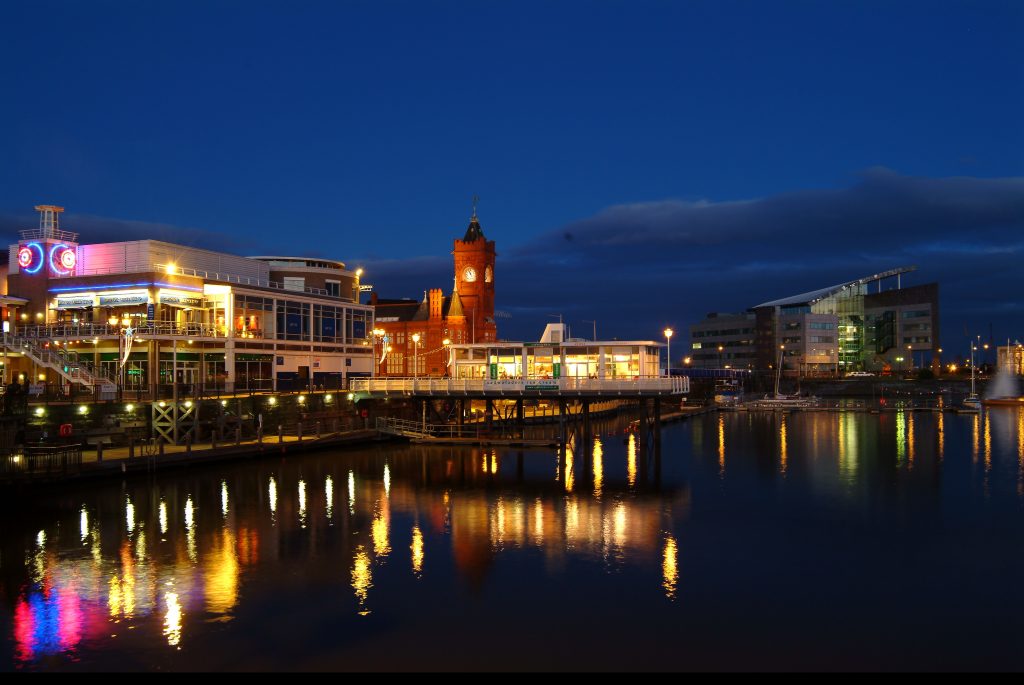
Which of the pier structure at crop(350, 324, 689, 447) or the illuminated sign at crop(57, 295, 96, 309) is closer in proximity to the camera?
the pier structure at crop(350, 324, 689, 447)

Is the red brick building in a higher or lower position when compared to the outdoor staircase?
higher

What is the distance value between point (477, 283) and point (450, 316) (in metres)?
9.16

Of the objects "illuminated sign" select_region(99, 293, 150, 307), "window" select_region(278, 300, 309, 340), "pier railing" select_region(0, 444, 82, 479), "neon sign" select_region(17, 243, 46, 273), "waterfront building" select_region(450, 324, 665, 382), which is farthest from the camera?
"window" select_region(278, 300, 309, 340)

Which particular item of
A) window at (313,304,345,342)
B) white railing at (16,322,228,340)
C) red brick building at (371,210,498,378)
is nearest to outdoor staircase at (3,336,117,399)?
white railing at (16,322,228,340)

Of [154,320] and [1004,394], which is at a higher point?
[154,320]

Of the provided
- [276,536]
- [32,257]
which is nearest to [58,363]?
[32,257]

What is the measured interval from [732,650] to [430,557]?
13.6 metres

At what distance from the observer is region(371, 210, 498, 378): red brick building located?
13762 centimetres

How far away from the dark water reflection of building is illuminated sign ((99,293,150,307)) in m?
22.3

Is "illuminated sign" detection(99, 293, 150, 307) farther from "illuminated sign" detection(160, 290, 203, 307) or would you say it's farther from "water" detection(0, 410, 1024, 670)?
"water" detection(0, 410, 1024, 670)

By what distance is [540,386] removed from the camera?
61.4 metres

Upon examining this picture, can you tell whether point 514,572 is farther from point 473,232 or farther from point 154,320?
point 473,232

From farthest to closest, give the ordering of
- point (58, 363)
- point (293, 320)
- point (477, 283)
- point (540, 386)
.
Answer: point (477, 283) → point (293, 320) → point (540, 386) → point (58, 363)

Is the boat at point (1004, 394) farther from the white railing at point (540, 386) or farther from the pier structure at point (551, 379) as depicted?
the white railing at point (540, 386)
